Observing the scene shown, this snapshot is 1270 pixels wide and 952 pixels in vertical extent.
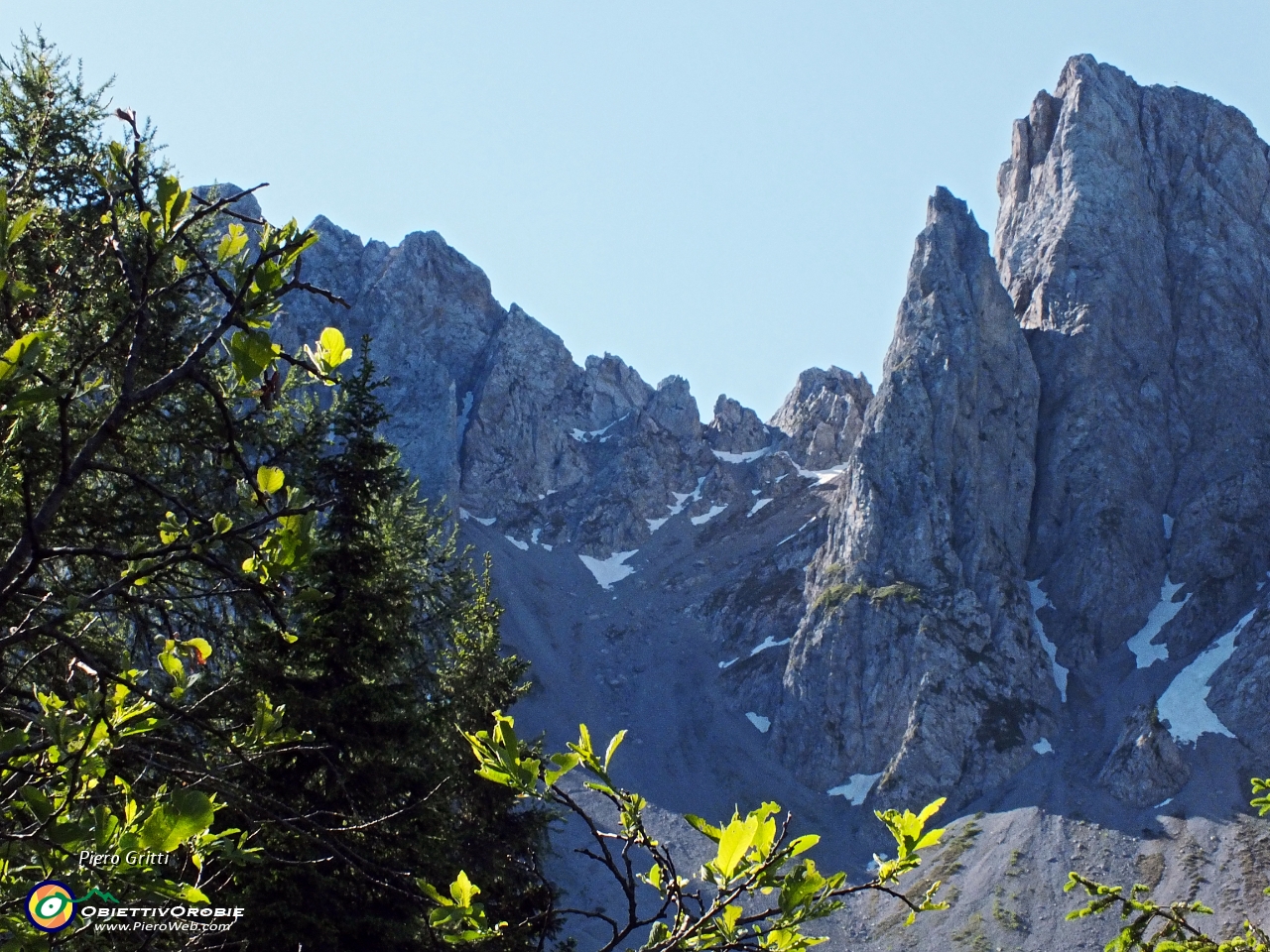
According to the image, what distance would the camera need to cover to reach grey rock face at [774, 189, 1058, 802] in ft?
342

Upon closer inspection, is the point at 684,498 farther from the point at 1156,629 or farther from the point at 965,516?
the point at 1156,629

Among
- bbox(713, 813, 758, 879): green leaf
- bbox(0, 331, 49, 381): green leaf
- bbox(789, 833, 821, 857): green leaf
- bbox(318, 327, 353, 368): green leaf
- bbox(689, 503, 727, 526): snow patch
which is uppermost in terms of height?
bbox(689, 503, 727, 526): snow patch

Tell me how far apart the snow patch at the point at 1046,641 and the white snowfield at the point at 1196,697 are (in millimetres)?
9732

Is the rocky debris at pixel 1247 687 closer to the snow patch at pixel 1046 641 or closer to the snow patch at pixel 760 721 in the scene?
the snow patch at pixel 1046 641

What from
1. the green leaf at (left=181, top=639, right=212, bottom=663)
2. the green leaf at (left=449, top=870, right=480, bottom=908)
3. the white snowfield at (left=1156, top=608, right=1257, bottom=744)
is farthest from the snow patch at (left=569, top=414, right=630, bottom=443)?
the green leaf at (left=449, top=870, right=480, bottom=908)

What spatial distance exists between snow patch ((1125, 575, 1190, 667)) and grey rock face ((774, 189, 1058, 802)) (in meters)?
9.86

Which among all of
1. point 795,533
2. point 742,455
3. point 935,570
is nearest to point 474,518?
point 742,455

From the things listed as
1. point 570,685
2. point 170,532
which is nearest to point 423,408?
point 570,685

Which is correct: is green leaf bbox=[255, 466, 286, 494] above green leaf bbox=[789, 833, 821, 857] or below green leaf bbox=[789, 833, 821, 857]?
above

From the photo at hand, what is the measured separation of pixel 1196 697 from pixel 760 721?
41.8 metres

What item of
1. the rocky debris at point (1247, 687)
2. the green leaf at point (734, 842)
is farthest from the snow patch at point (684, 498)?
the green leaf at point (734, 842)

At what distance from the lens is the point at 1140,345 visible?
419ft

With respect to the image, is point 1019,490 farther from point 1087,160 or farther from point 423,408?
point 423,408

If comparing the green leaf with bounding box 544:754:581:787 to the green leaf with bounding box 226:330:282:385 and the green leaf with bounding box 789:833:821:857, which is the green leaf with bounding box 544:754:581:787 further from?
the green leaf with bounding box 226:330:282:385
